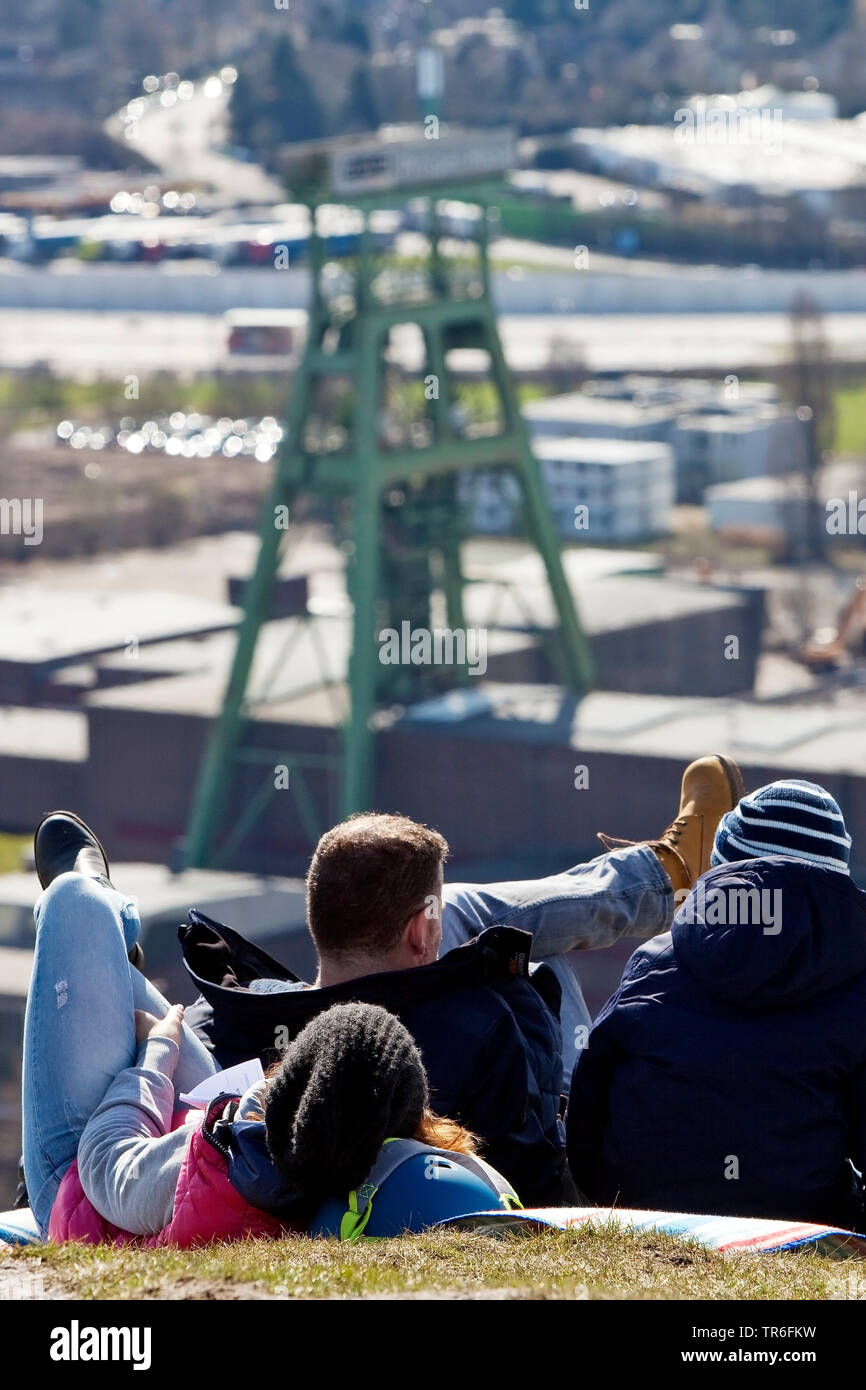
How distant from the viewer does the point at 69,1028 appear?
1.29 meters

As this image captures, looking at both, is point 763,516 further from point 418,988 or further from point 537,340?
point 418,988

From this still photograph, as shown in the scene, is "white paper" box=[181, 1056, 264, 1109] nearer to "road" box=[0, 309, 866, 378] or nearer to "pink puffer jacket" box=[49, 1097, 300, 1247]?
"pink puffer jacket" box=[49, 1097, 300, 1247]

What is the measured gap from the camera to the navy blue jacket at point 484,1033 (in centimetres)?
127

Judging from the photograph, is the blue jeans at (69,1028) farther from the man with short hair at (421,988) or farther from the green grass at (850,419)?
the green grass at (850,419)

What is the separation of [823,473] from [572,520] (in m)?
2.29

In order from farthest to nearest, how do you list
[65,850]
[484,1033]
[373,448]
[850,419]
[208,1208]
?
1. [850,419]
2. [373,448]
3. [65,850]
4. [484,1033]
5. [208,1208]

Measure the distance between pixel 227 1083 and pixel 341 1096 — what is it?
246 mm

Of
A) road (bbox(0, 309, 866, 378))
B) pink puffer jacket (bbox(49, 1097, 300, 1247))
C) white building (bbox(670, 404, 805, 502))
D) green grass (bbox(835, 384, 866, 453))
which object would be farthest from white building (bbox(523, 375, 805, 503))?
pink puffer jacket (bbox(49, 1097, 300, 1247))

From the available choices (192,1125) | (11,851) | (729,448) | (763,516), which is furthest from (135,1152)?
(729,448)

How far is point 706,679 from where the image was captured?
43.1ft

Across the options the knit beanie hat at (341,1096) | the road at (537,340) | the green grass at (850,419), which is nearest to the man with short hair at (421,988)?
the knit beanie hat at (341,1096)

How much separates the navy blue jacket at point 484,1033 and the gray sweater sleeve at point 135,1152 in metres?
0.07

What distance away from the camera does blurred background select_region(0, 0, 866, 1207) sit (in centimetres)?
1059
